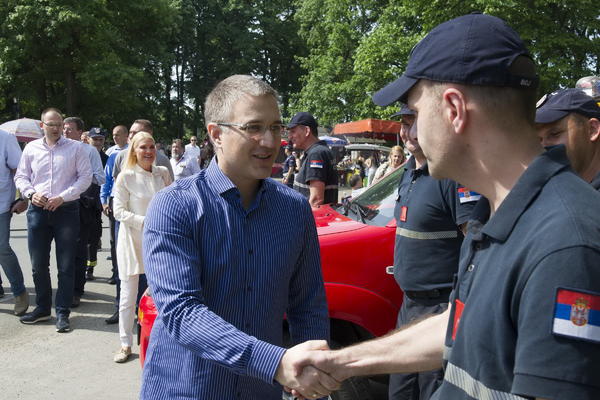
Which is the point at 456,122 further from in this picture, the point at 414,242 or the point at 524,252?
the point at 414,242

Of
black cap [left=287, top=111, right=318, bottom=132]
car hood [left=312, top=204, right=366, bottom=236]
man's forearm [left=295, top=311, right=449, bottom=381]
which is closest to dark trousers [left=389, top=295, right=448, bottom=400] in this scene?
car hood [left=312, top=204, right=366, bottom=236]

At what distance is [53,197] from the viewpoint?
584cm

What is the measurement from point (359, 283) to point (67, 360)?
2986 millimetres

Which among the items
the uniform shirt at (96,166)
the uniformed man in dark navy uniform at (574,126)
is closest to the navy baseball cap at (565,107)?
the uniformed man in dark navy uniform at (574,126)

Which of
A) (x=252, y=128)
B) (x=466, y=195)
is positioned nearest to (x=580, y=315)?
(x=252, y=128)

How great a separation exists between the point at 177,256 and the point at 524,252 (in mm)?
1211

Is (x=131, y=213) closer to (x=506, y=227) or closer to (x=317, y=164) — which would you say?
(x=317, y=164)

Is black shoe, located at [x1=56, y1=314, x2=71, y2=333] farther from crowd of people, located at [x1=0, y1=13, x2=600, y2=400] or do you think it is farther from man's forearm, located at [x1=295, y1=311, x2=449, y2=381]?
man's forearm, located at [x1=295, y1=311, x2=449, y2=381]

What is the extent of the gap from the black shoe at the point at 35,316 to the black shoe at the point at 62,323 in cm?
32

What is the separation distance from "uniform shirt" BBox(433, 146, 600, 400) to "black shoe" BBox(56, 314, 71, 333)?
17.4ft

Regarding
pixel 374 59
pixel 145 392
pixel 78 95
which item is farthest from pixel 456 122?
pixel 78 95

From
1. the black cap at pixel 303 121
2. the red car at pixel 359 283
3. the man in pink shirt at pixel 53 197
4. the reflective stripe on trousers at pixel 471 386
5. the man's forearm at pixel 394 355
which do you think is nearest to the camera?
the reflective stripe on trousers at pixel 471 386

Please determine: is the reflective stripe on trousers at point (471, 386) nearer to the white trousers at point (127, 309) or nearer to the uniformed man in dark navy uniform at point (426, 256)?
the uniformed man in dark navy uniform at point (426, 256)

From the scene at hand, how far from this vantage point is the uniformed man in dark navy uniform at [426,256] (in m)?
3.10
